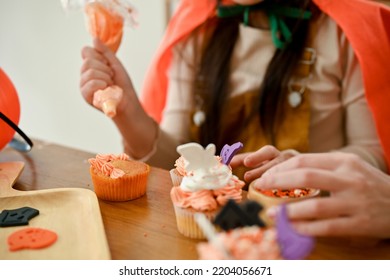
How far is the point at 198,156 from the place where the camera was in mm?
583

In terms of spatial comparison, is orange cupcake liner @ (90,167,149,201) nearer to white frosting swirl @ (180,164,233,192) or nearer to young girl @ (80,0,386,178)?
white frosting swirl @ (180,164,233,192)

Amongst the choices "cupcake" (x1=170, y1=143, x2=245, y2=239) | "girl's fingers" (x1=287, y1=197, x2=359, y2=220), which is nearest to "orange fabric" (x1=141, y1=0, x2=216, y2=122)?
"cupcake" (x1=170, y1=143, x2=245, y2=239)

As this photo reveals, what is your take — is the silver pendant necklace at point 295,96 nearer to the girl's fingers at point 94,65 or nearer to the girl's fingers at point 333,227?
the girl's fingers at point 94,65

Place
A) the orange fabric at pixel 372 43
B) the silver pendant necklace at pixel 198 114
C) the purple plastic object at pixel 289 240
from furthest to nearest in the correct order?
the silver pendant necklace at pixel 198 114
the orange fabric at pixel 372 43
the purple plastic object at pixel 289 240

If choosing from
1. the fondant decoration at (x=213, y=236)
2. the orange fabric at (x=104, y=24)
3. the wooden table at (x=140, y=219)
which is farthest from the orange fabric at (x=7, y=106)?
the fondant decoration at (x=213, y=236)

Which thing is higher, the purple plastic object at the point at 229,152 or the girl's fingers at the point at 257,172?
the purple plastic object at the point at 229,152

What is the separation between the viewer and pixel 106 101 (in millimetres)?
803

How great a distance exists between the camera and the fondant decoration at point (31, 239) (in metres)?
0.56

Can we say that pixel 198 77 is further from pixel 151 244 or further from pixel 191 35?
pixel 151 244

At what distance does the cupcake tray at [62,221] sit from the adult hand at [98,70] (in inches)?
8.2

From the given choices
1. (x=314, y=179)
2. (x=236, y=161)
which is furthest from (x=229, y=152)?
(x=314, y=179)

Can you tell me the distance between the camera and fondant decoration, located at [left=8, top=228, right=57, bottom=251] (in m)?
0.56
